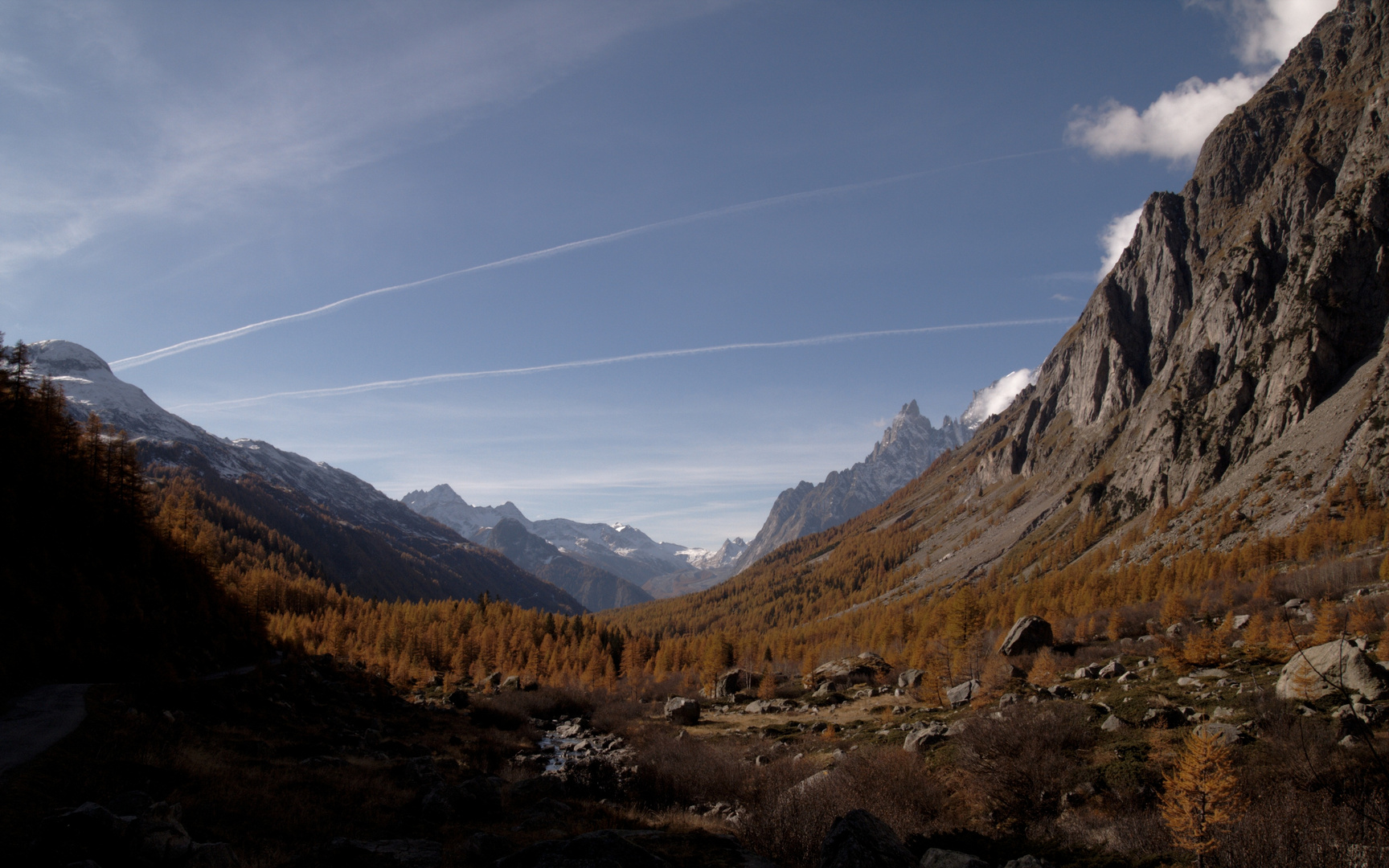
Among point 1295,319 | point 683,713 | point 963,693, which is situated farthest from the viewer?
point 1295,319

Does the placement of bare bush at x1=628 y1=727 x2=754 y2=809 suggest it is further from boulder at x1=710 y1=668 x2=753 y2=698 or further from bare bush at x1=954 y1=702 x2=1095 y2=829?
boulder at x1=710 y1=668 x2=753 y2=698

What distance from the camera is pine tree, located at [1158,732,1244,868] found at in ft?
49.6

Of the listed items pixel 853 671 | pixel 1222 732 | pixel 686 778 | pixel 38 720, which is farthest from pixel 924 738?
pixel 853 671

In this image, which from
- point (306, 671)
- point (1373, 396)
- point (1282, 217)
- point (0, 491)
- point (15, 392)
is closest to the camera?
point (0, 491)

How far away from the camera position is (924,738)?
29.8 meters

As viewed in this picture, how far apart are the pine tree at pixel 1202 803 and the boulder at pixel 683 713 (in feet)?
165

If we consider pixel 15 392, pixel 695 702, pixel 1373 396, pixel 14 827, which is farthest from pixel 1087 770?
pixel 1373 396

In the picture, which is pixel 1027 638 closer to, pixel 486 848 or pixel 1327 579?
pixel 1327 579

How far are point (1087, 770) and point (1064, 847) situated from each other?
5.88 metres

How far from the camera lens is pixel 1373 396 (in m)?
108

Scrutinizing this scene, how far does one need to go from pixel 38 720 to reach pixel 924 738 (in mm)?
40783

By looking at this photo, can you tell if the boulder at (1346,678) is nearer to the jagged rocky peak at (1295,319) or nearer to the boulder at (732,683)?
the boulder at (732,683)

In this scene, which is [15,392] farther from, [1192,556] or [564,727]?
[1192,556]

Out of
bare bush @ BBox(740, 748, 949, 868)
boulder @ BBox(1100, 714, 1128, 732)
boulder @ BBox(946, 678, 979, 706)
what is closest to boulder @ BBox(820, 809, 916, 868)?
bare bush @ BBox(740, 748, 949, 868)
